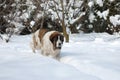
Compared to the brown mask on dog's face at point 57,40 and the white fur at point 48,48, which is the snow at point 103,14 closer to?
the white fur at point 48,48

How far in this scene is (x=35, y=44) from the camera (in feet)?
29.7

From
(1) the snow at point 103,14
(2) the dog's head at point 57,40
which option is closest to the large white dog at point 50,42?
(2) the dog's head at point 57,40

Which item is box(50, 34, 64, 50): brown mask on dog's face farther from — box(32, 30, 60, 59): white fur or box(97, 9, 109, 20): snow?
box(97, 9, 109, 20): snow

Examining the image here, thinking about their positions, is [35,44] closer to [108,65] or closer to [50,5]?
[108,65]

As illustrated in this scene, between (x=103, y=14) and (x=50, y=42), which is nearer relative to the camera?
(x=50, y=42)

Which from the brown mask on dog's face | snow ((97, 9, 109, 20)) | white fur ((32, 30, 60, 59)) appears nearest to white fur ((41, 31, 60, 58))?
white fur ((32, 30, 60, 59))

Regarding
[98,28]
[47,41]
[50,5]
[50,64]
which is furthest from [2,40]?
[50,64]

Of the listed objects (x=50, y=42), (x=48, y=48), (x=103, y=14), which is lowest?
(x=103, y=14)

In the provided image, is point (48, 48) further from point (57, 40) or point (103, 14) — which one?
point (103, 14)

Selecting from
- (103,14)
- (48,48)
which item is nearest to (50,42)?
(48,48)

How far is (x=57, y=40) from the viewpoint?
772cm

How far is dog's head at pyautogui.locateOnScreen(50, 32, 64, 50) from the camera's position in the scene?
303 inches

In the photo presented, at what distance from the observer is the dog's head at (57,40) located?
7705mm

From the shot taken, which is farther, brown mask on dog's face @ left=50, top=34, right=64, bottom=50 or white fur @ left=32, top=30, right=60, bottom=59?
white fur @ left=32, top=30, right=60, bottom=59
